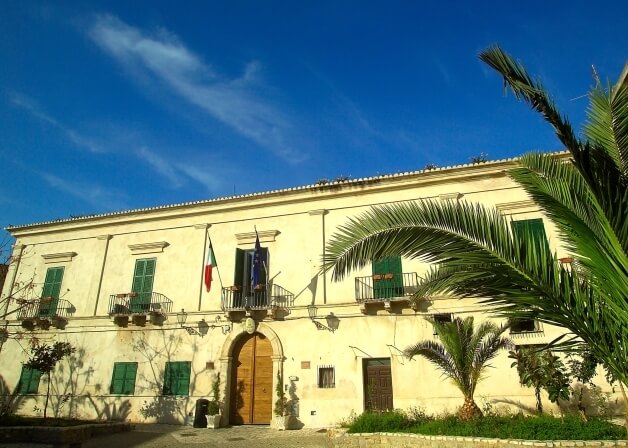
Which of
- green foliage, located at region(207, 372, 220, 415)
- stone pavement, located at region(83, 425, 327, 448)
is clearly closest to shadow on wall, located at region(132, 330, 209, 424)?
green foliage, located at region(207, 372, 220, 415)

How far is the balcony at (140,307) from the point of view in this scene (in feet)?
56.5

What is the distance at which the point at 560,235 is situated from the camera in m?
5.61

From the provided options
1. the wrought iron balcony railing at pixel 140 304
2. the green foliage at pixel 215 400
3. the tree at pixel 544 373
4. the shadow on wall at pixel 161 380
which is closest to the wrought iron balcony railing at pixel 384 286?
the tree at pixel 544 373

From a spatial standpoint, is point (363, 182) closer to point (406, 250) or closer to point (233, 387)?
point (233, 387)

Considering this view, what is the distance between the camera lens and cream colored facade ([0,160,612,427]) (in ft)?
47.5

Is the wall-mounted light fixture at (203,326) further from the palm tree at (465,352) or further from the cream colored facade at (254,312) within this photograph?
the palm tree at (465,352)

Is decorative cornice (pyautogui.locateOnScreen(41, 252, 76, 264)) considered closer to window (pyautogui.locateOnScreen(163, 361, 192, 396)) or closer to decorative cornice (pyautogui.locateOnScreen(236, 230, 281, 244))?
window (pyautogui.locateOnScreen(163, 361, 192, 396))

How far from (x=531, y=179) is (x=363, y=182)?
11.1 m

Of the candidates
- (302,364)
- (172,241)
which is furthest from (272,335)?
(172,241)

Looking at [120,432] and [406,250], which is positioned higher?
[406,250]

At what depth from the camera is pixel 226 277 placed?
17062mm

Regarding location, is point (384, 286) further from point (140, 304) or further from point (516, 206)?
point (140, 304)

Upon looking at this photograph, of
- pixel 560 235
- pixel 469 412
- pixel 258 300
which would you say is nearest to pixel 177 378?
pixel 258 300

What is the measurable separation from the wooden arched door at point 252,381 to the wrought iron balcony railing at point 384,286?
150 inches
